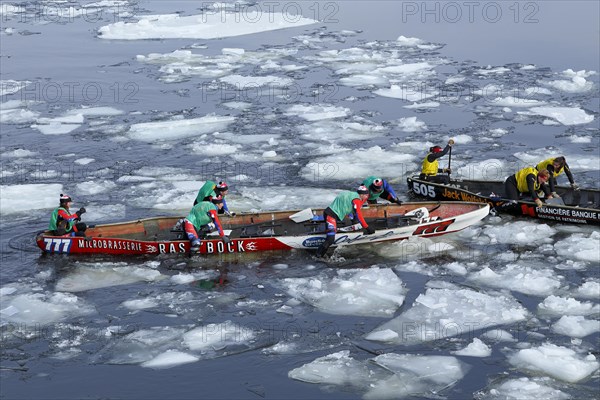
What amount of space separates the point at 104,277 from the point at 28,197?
5158mm

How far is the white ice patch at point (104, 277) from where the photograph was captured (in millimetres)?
14914

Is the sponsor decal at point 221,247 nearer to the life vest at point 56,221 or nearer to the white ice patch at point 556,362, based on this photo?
the life vest at point 56,221

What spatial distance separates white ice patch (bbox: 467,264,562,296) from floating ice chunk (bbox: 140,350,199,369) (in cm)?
533

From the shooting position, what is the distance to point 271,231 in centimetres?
1662

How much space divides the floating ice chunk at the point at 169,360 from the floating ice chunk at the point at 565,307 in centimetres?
558

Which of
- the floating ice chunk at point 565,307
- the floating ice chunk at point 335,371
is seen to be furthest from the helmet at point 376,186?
the floating ice chunk at point 335,371

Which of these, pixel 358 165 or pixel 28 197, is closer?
pixel 28 197

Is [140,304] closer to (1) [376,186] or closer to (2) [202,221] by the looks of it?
(2) [202,221]

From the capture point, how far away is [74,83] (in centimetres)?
2945

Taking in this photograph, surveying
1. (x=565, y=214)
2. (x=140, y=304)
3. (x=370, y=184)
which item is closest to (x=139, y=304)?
(x=140, y=304)

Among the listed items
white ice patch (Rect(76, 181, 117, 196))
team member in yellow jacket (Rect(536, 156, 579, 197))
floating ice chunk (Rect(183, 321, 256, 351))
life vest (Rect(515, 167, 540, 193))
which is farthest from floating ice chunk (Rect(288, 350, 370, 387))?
white ice patch (Rect(76, 181, 117, 196))

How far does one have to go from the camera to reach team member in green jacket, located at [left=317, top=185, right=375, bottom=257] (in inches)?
615

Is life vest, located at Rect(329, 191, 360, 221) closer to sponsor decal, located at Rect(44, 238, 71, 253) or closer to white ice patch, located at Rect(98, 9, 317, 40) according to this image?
sponsor decal, located at Rect(44, 238, 71, 253)

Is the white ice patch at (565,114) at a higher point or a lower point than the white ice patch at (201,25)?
lower
